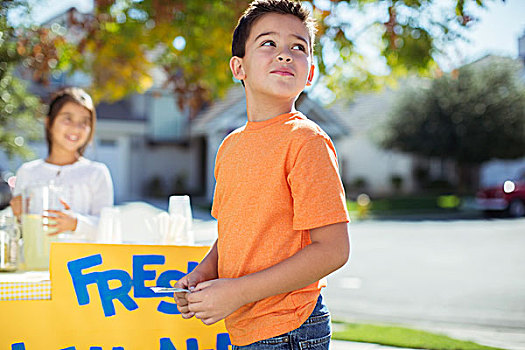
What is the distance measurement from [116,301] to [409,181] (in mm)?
30376

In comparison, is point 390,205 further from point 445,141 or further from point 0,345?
point 0,345

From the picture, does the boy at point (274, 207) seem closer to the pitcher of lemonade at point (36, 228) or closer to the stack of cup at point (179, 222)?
the stack of cup at point (179, 222)

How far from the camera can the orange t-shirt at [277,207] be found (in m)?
1.54

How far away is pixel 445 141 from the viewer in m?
27.4

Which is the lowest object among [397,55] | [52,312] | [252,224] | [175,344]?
[175,344]

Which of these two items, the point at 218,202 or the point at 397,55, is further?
the point at 397,55

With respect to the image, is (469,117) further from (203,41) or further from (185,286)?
(185,286)

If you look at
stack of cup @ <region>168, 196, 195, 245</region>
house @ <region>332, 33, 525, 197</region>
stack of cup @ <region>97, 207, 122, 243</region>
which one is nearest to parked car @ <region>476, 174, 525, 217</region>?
house @ <region>332, 33, 525, 197</region>

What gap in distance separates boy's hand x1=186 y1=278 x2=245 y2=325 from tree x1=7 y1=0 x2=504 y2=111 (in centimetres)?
334

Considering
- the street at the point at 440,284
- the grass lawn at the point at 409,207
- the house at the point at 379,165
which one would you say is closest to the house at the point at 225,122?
the grass lawn at the point at 409,207

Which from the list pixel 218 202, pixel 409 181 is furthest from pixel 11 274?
pixel 409 181

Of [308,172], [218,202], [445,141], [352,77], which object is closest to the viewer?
[308,172]

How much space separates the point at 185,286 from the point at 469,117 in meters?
27.1

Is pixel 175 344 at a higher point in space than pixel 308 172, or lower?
lower
